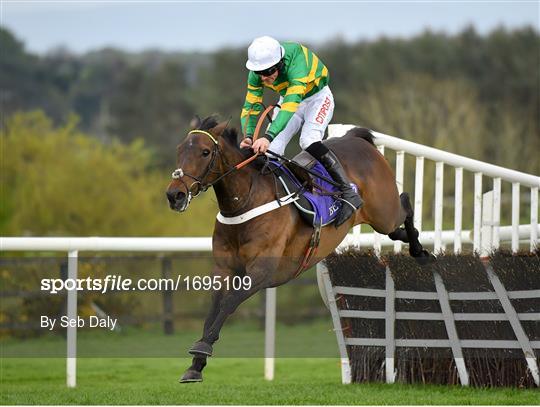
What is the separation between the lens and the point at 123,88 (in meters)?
52.8

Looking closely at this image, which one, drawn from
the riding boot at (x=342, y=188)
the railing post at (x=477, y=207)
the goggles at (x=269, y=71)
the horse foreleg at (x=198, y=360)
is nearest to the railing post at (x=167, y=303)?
the riding boot at (x=342, y=188)

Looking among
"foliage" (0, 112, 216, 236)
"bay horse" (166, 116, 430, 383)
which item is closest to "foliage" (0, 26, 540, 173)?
"foliage" (0, 112, 216, 236)

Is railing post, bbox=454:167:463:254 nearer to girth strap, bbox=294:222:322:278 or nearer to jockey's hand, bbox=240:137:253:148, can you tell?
girth strap, bbox=294:222:322:278

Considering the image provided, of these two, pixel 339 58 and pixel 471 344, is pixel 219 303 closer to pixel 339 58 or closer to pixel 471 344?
pixel 471 344

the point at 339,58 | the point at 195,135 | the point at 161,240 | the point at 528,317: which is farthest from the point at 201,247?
the point at 339,58

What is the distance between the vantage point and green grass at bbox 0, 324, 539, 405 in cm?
662

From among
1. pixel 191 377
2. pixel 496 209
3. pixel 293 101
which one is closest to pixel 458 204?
pixel 496 209

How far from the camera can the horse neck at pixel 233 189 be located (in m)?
6.16

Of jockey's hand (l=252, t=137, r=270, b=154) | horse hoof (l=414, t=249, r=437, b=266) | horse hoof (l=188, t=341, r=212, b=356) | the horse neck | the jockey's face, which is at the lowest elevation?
horse hoof (l=188, t=341, r=212, b=356)

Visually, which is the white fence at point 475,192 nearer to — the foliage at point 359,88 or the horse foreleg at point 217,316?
the horse foreleg at point 217,316

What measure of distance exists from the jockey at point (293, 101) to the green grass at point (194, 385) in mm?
1139

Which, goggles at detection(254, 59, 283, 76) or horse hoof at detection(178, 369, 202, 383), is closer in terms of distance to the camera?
horse hoof at detection(178, 369, 202, 383)

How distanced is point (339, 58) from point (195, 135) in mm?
37690

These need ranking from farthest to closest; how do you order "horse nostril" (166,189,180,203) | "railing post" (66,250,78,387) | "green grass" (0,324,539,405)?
"railing post" (66,250,78,387), "green grass" (0,324,539,405), "horse nostril" (166,189,180,203)
